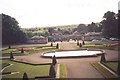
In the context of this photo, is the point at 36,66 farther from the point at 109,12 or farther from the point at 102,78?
the point at 109,12

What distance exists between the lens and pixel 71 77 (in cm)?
1784

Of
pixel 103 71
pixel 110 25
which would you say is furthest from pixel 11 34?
pixel 103 71

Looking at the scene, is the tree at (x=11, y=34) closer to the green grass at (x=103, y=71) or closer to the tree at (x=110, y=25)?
the tree at (x=110, y=25)

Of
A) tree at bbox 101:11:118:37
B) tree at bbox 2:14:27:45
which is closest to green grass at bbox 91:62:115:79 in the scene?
tree at bbox 101:11:118:37

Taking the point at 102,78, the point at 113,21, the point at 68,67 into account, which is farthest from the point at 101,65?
the point at 113,21

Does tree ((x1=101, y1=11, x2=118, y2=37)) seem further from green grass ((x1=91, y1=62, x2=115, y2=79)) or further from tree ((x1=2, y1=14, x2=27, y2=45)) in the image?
green grass ((x1=91, y1=62, x2=115, y2=79))

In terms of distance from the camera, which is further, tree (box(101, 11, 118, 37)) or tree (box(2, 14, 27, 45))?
tree (box(2, 14, 27, 45))

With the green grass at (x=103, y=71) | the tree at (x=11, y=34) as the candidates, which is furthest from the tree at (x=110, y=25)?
the green grass at (x=103, y=71)

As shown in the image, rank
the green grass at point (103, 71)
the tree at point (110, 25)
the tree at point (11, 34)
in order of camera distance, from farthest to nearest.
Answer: the tree at point (11, 34)
the tree at point (110, 25)
the green grass at point (103, 71)

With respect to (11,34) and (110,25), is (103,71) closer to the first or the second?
(110,25)

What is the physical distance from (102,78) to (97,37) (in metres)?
52.1

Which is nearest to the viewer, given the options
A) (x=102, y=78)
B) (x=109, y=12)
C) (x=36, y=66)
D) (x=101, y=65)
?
(x=102, y=78)

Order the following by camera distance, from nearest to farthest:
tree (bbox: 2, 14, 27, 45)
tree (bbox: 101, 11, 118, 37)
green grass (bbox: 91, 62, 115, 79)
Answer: green grass (bbox: 91, 62, 115, 79) < tree (bbox: 101, 11, 118, 37) < tree (bbox: 2, 14, 27, 45)

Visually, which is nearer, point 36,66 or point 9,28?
point 36,66
